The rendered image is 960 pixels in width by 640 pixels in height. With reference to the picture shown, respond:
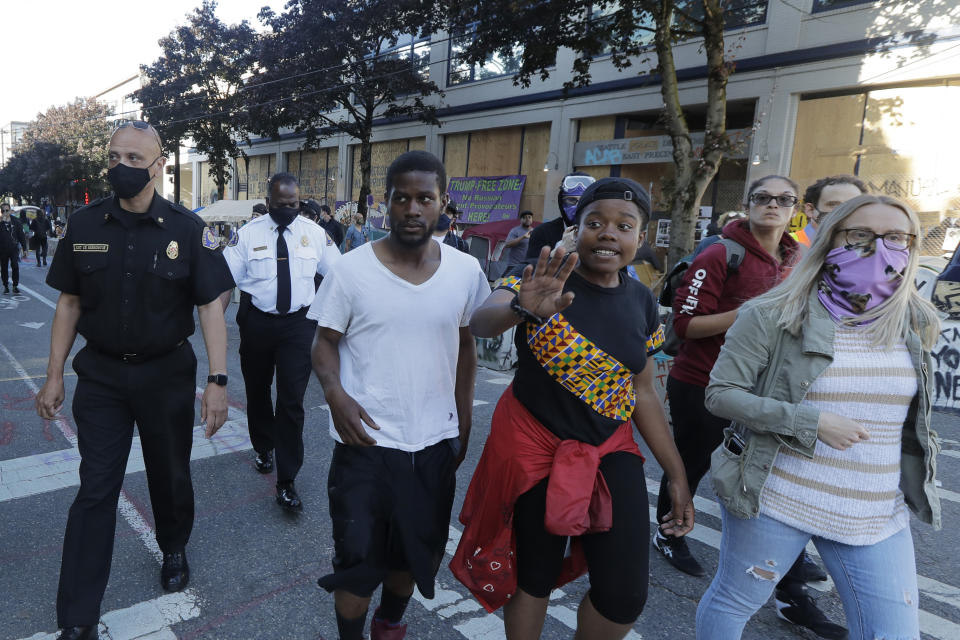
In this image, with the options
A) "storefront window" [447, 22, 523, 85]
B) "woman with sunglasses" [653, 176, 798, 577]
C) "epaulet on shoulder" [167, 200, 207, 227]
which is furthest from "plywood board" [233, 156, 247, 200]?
"woman with sunglasses" [653, 176, 798, 577]

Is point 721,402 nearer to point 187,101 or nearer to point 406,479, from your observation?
point 406,479

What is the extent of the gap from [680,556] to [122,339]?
302 centimetres

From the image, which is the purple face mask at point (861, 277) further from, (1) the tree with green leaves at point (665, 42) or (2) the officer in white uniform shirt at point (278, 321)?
(1) the tree with green leaves at point (665, 42)

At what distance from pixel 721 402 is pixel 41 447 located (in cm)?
520

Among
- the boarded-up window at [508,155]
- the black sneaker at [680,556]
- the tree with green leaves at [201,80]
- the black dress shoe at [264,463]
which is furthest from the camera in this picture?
the tree with green leaves at [201,80]

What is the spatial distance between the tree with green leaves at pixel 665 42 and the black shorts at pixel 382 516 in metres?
10.1

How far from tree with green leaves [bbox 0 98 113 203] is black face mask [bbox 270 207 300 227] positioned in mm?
52235

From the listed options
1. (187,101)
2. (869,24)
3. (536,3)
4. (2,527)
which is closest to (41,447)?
(2,527)

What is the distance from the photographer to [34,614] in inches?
112

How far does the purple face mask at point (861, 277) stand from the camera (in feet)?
6.86

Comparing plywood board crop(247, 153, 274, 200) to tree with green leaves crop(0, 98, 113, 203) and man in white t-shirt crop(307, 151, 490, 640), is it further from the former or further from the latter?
man in white t-shirt crop(307, 151, 490, 640)

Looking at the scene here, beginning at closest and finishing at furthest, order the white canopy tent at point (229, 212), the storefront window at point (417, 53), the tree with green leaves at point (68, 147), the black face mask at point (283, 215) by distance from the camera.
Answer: the black face mask at point (283, 215), the storefront window at point (417, 53), the white canopy tent at point (229, 212), the tree with green leaves at point (68, 147)

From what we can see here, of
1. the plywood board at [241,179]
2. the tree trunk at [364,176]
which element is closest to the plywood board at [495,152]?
the tree trunk at [364,176]

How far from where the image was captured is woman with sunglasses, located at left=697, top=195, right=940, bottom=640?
201 centimetres
